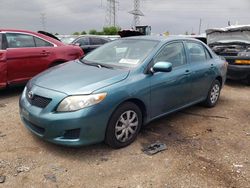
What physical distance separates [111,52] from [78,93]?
1.51 meters

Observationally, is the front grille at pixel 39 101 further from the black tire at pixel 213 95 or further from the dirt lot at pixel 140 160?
the black tire at pixel 213 95

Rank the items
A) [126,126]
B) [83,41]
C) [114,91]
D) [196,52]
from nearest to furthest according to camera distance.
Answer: [114,91] < [126,126] < [196,52] < [83,41]

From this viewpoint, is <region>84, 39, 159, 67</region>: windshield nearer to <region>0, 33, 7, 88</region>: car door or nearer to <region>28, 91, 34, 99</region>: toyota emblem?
<region>28, 91, 34, 99</region>: toyota emblem

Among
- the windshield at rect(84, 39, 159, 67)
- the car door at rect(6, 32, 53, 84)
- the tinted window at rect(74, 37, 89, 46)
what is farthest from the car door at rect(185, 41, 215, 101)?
the tinted window at rect(74, 37, 89, 46)

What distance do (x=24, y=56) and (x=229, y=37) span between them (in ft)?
20.8

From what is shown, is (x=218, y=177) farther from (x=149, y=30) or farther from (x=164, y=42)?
(x=149, y=30)

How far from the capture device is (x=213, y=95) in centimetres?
566

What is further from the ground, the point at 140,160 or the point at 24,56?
the point at 24,56

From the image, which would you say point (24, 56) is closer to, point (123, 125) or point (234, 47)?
point (123, 125)

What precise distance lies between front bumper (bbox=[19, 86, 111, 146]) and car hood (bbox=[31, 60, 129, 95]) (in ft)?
0.49

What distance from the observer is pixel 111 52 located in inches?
179

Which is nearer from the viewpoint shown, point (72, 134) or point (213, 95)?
point (72, 134)

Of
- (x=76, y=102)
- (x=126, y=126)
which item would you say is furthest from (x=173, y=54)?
(x=76, y=102)

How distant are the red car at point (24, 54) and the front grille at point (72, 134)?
10.2ft
